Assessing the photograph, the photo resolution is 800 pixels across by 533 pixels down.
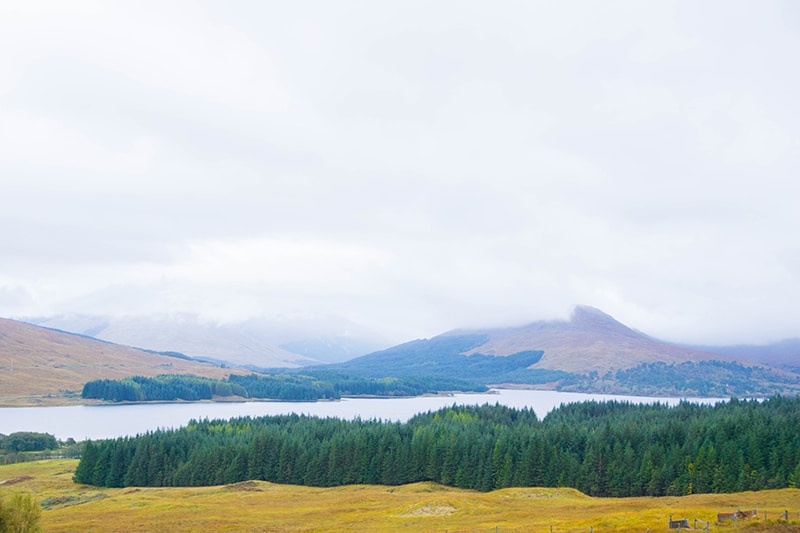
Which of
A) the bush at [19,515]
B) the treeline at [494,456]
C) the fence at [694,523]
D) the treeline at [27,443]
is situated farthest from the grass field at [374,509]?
the treeline at [27,443]

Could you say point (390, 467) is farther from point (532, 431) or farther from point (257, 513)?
point (257, 513)

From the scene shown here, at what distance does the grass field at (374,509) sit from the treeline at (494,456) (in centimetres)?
621

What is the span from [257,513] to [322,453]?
3404 cm

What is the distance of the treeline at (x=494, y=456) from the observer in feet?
325

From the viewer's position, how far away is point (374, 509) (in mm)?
87500

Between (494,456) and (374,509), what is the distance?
102 feet

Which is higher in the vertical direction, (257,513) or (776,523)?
(776,523)

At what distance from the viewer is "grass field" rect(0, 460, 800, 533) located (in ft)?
218

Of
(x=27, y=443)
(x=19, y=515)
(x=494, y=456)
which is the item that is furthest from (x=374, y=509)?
(x=27, y=443)

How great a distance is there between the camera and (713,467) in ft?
320

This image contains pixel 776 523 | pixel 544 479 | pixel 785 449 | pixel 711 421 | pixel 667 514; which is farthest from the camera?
pixel 711 421

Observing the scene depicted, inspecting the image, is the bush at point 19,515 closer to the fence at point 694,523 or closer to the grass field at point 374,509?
the grass field at point 374,509

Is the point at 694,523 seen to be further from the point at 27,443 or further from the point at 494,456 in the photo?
the point at 27,443

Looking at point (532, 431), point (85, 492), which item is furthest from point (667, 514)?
point (85, 492)
